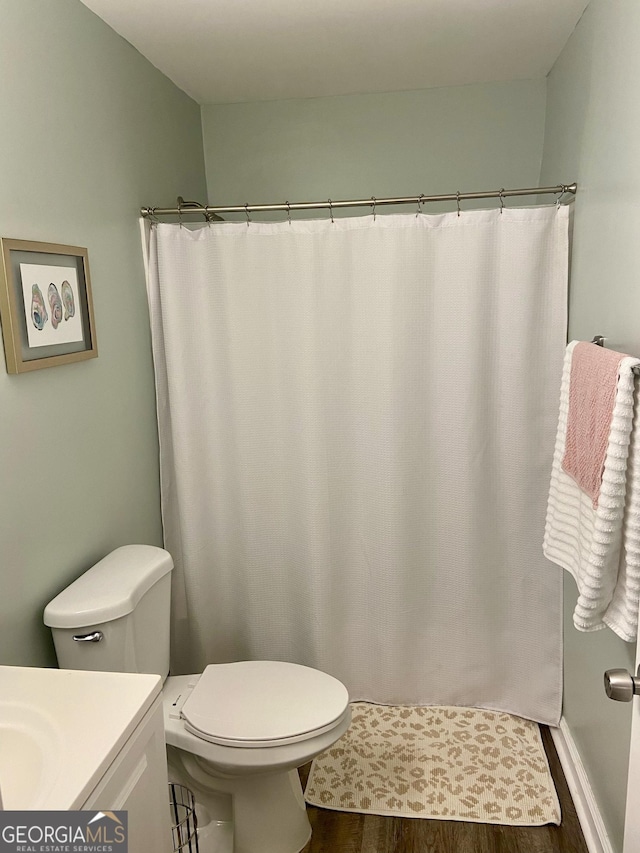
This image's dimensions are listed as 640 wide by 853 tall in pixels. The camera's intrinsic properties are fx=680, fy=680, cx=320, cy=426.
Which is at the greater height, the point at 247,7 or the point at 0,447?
the point at 247,7

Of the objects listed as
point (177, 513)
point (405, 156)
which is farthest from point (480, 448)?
point (405, 156)

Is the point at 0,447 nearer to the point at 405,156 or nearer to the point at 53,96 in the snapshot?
the point at 53,96

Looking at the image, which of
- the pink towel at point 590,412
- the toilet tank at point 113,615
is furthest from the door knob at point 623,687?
the toilet tank at point 113,615

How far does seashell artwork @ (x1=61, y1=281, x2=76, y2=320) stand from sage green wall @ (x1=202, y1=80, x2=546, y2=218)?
4.12 ft

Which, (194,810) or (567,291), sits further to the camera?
(567,291)

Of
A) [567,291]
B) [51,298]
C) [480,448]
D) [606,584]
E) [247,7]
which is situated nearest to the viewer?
[606,584]

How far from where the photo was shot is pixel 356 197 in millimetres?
2783

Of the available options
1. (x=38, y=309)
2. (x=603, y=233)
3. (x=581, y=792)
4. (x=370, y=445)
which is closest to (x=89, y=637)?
(x=38, y=309)

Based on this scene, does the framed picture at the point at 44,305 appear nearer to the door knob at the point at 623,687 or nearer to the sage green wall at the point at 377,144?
the sage green wall at the point at 377,144

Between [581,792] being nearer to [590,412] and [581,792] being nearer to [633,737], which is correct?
[633,737]

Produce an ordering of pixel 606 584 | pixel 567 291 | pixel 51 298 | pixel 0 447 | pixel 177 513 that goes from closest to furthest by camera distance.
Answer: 1. pixel 606 584
2. pixel 0 447
3. pixel 51 298
4. pixel 567 291
5. pixel 177 513

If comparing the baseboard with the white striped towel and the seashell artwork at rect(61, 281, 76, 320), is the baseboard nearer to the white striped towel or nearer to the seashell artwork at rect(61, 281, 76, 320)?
the white striped towel

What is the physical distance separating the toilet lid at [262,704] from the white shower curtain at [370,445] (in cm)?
46

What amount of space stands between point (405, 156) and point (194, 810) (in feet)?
7.93
